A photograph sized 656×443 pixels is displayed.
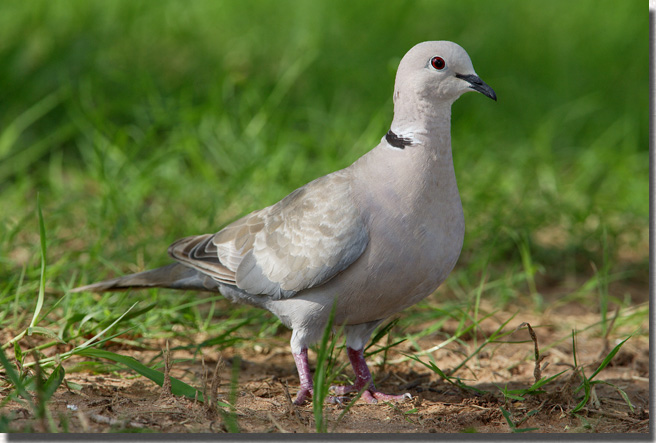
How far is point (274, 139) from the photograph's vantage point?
4.98 meters

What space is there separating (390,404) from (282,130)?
111 inches

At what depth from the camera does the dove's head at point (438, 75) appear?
2.79 m

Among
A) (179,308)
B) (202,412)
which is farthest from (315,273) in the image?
(179,308)

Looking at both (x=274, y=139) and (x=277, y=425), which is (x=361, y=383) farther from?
(x=274, y=139)

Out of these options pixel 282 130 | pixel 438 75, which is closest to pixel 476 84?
pixel 438 75

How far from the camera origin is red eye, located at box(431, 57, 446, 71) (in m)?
2.79

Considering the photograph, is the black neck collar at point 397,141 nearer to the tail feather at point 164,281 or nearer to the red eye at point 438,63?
the red eye at point 438,63

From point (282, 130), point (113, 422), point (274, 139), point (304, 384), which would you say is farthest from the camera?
point (282, 130)

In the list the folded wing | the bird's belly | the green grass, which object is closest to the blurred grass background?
the green grass

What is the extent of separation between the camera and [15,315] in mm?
3244

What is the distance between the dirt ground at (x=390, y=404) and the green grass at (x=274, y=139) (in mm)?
170

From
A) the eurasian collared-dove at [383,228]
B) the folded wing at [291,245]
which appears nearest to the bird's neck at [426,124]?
the eurasian collared-dove at [383,228]

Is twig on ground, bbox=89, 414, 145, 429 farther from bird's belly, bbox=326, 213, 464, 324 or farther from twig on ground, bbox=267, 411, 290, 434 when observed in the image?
bird's belly, bbox=326, 213, 464, 324

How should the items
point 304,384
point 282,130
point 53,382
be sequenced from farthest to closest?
point 282,130
point 304,384
point 53,382
